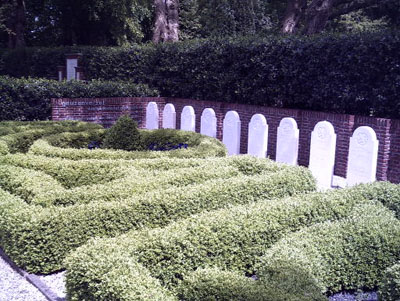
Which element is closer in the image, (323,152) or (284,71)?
(323,152)

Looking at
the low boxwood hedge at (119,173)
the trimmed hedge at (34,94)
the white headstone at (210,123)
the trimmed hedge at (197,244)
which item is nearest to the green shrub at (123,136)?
the low boxwood hedge at (119,173)

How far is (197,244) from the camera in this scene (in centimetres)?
443

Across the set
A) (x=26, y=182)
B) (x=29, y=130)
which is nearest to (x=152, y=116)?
(x=29, y=130)

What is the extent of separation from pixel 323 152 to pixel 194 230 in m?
5.38

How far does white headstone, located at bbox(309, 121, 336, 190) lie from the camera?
9.08 metres

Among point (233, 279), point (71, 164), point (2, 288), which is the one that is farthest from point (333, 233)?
point (71, 164)

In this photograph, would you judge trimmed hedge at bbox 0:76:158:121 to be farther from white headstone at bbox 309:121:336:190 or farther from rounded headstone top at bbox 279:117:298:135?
white headstone at bbox 309:121:336:190

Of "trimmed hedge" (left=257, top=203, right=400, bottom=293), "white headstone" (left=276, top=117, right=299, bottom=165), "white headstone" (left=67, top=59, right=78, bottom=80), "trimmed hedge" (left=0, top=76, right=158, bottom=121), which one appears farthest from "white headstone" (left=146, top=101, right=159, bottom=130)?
"trimmed hedge" (left=257, top=203, right=400, bottom=293)

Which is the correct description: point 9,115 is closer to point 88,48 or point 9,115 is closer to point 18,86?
point 18,86

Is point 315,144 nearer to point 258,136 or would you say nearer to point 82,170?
point 258,136

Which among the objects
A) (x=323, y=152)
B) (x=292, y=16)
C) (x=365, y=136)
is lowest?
(x=323, y=152)

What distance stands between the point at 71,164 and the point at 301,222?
3.51 m

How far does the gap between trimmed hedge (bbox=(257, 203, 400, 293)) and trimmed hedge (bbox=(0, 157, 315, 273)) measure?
51.2 inches

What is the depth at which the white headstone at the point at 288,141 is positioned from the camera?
996 centimetres
